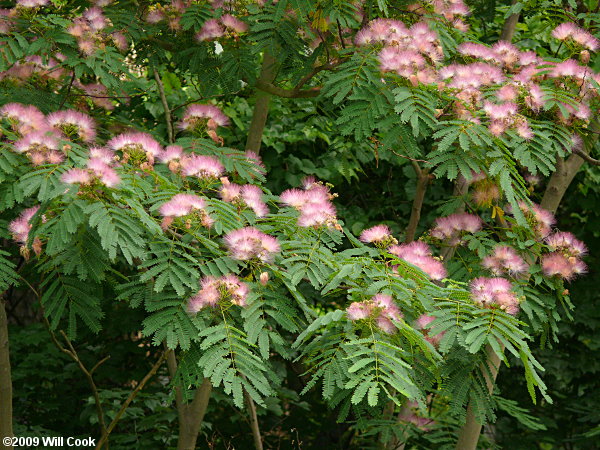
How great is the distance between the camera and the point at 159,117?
20.1 feet

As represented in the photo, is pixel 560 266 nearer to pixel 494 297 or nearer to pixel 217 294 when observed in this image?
pixel 494 297

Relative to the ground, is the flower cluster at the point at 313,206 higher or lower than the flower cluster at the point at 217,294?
higher

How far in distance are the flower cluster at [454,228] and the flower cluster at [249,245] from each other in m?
1.62

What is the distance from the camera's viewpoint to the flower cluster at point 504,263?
15.1ft

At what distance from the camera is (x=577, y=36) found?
4785 mm

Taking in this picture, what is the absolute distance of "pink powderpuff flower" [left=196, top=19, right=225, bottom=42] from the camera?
4.67 meters

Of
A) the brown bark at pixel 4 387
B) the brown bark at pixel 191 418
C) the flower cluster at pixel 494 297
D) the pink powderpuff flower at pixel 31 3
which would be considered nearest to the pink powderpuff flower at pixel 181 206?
the flower cluster at pixel 494 297

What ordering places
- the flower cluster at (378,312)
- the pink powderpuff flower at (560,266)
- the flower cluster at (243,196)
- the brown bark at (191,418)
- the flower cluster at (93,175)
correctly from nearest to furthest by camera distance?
the flower cluster at (93,175) < the flower cluster at (378,312) < the flower cluster at (243,196) < the pink powderpuff flower at (560,266) < the brown bark at (191,418)

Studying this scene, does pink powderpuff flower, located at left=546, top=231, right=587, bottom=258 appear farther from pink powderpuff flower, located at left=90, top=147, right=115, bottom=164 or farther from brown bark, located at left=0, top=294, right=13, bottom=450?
brown bark, located at left=0, top=294, right=13, bottom=450

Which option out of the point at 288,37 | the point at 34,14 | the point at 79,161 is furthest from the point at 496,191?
the point at 34,14

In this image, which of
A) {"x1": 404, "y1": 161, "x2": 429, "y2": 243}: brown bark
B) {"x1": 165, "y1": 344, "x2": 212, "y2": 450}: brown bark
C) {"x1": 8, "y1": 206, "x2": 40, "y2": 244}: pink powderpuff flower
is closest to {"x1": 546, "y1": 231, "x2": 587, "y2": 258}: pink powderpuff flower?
{"x1": 404, "y1": 161, "x2": 429, "y2": 243}: brown bark

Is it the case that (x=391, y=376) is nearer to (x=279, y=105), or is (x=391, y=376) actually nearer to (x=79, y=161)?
(x=79, y=161)

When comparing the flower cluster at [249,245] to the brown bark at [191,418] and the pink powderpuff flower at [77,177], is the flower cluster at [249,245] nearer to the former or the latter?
the pink powderpuff flower at [77,177]

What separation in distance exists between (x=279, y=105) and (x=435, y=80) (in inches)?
85.2
